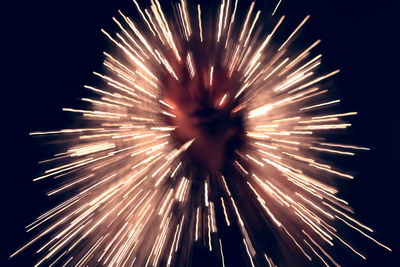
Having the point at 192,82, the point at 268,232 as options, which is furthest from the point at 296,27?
the point at 268,232

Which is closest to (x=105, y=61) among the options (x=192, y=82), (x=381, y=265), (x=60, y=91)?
(x=60, y=91)

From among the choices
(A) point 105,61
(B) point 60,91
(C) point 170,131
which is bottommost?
(C) point 170,131

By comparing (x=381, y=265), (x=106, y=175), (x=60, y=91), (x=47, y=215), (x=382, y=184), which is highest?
(x=60, y=91)

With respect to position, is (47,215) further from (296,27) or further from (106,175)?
(296,27)

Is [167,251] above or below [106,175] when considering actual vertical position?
below

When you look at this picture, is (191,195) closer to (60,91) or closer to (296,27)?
(60,91)

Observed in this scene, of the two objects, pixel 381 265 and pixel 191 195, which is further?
pixel 381 265
